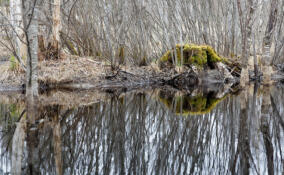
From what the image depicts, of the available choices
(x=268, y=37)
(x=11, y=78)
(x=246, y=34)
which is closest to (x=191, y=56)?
(x=246, y=34)

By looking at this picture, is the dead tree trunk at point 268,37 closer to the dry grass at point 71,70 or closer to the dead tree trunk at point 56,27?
the dry grass at point 71,70

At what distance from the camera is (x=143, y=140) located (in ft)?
15.2

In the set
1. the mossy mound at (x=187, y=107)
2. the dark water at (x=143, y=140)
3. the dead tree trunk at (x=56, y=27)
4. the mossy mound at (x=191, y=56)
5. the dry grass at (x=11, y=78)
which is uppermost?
the dead tree trunk at (x=56, y=27)

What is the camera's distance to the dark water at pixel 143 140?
3.46 meters

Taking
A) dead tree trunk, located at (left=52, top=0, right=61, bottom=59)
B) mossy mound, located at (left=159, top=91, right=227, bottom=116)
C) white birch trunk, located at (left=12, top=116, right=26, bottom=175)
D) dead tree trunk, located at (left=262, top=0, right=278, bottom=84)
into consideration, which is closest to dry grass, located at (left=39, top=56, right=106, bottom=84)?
dead tree trunk, located at (left=52, top=0, right=61, bottom=59)

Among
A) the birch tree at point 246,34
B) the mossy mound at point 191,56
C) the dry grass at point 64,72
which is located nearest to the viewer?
the dry grass at point 64,72

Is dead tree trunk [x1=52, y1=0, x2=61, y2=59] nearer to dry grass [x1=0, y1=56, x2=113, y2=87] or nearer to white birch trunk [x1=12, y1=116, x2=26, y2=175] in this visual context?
dry grass [x1=0, y1=56, x2=113, y2=87]

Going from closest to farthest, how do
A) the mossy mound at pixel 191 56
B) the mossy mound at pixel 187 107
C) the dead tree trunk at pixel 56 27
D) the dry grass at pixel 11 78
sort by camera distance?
the mossy mound at pixel 187 107 → the dry grass at pixel 11 78 → the dead tree trunk at pixel 56 27 → the mossy mound at pixel 191 56

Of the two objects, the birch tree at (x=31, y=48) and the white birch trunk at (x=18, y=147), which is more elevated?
the birch tree at (x=31, y=48)

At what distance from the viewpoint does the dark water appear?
346cm

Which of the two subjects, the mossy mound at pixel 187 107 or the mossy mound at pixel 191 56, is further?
the mossy mound at pixel 191 56

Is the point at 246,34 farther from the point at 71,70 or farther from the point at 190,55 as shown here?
the point at 71,70

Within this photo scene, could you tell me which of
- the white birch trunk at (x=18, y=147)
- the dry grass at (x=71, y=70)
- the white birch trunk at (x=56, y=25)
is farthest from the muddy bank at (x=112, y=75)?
the white birch trunk at (x=18, y=147)

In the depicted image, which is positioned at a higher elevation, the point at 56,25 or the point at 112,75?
the point at 56,25
